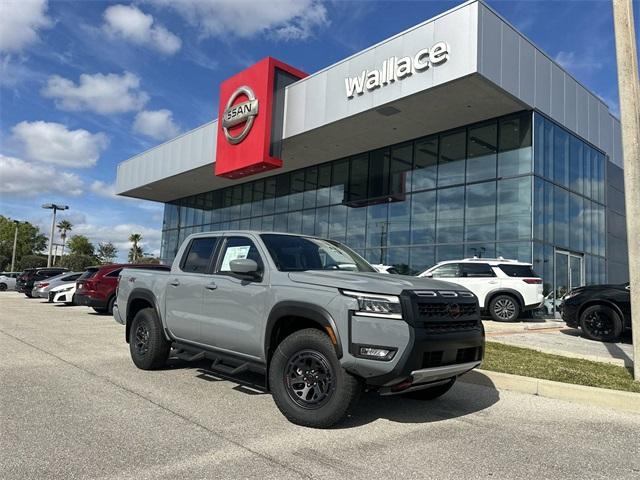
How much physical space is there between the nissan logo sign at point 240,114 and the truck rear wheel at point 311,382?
59.6ft

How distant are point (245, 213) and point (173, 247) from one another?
9.39m

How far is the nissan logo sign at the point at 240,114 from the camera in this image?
21.9 m

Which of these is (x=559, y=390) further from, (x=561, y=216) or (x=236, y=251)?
(x=561, y=216)

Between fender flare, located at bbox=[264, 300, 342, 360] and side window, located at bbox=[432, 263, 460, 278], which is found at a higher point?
side window, located at bbox=[432, 263, 460, 278]

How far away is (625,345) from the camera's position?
35.2 ft

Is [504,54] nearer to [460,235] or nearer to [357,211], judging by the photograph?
[460,235]

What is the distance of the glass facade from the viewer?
707 inches

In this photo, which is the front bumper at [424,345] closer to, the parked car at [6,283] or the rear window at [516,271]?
the rear window at [516,271]

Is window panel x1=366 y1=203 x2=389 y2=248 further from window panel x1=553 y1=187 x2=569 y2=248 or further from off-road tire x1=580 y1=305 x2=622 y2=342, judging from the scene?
off-road tire x1=580 y1=305 x2=622 y2=342

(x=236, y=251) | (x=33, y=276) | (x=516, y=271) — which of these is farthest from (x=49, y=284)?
(x=236, y=251)

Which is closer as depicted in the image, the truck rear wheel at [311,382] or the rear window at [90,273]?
the truck rear wheel at [311,382]

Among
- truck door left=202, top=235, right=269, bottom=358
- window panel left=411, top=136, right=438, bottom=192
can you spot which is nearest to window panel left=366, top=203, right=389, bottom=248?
window panel left=411, top=136, right=438, bottom=192

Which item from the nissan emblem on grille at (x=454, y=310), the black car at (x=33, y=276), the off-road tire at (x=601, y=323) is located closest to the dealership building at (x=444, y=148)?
the off-road tire at (x=601, y=323)

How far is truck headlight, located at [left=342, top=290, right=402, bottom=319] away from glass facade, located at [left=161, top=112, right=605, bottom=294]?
14254 mm
